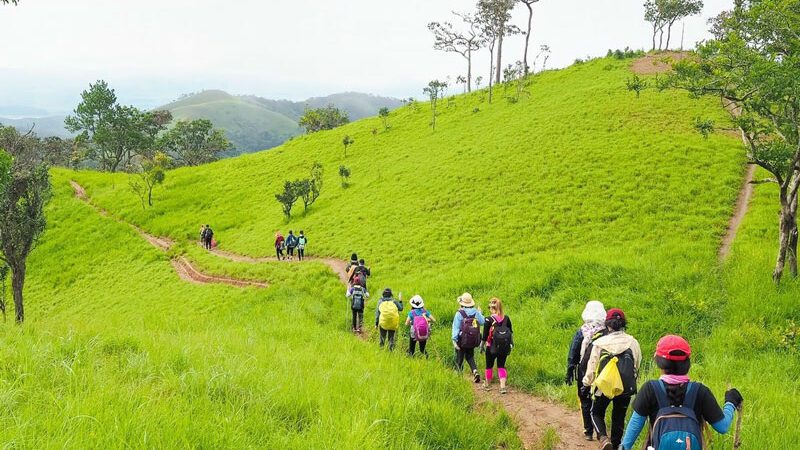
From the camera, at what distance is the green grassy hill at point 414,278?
4832 mm

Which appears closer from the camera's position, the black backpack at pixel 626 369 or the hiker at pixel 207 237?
the black backpack at pixel 626 369

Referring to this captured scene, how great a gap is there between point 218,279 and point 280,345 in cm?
1986

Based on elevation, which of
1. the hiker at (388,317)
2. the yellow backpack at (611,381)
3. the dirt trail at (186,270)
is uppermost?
the yellow backpack at (611,381)

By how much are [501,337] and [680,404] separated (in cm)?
518

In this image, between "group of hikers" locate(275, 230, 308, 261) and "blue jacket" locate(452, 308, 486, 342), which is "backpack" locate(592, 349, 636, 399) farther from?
"group of hikers" locate(275, 230, 308, 261)

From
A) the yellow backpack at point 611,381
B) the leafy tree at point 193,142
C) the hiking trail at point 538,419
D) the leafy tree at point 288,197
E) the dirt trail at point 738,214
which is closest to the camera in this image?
the yellow backpack at point 611,381

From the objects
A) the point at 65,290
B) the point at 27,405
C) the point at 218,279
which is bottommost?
the point at 65,290

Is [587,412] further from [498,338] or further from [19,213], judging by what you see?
[19,213]

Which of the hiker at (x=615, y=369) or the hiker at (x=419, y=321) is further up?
the hiker at (x=615, y=369)

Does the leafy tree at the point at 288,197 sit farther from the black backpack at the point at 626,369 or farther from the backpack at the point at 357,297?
the black backpack at the point at 626,369

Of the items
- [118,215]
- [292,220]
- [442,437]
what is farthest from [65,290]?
[442,437]

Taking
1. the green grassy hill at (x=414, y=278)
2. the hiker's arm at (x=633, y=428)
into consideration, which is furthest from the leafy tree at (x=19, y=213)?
the hiker's arm at (x=633, y=428)

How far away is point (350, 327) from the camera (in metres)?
15.5

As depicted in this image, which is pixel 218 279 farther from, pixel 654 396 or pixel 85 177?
pixel 85 177
